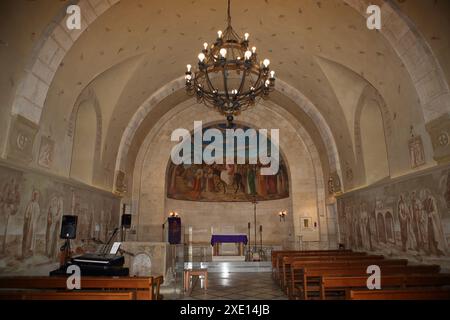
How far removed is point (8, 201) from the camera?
208 inches

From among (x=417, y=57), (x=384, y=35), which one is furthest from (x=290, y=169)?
(x=417, y=57)

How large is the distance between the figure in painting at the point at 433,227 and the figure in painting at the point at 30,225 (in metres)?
8.50

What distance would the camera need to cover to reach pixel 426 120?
6.16 metres

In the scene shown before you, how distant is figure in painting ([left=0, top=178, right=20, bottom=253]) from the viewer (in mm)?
5152

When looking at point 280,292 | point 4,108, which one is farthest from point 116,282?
point 280,292

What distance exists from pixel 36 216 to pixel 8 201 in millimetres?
1082

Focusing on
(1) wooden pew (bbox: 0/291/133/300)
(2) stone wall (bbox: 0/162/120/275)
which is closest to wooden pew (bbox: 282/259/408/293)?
(1) wooden pew (bbox: 0/291/133/300)

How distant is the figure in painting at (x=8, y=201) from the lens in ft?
16.9

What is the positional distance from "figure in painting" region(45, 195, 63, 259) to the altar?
686cm

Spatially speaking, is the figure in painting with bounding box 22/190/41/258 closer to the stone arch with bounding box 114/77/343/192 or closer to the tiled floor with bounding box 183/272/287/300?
the tiled floor with bounding box 183/272/287/300

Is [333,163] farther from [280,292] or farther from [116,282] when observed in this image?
[116,282]

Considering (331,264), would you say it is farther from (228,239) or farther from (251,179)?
(251,179)

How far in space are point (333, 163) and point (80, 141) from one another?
373 inches

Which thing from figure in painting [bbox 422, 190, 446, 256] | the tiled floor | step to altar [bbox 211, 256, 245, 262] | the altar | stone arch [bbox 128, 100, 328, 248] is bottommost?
the tiled floor
